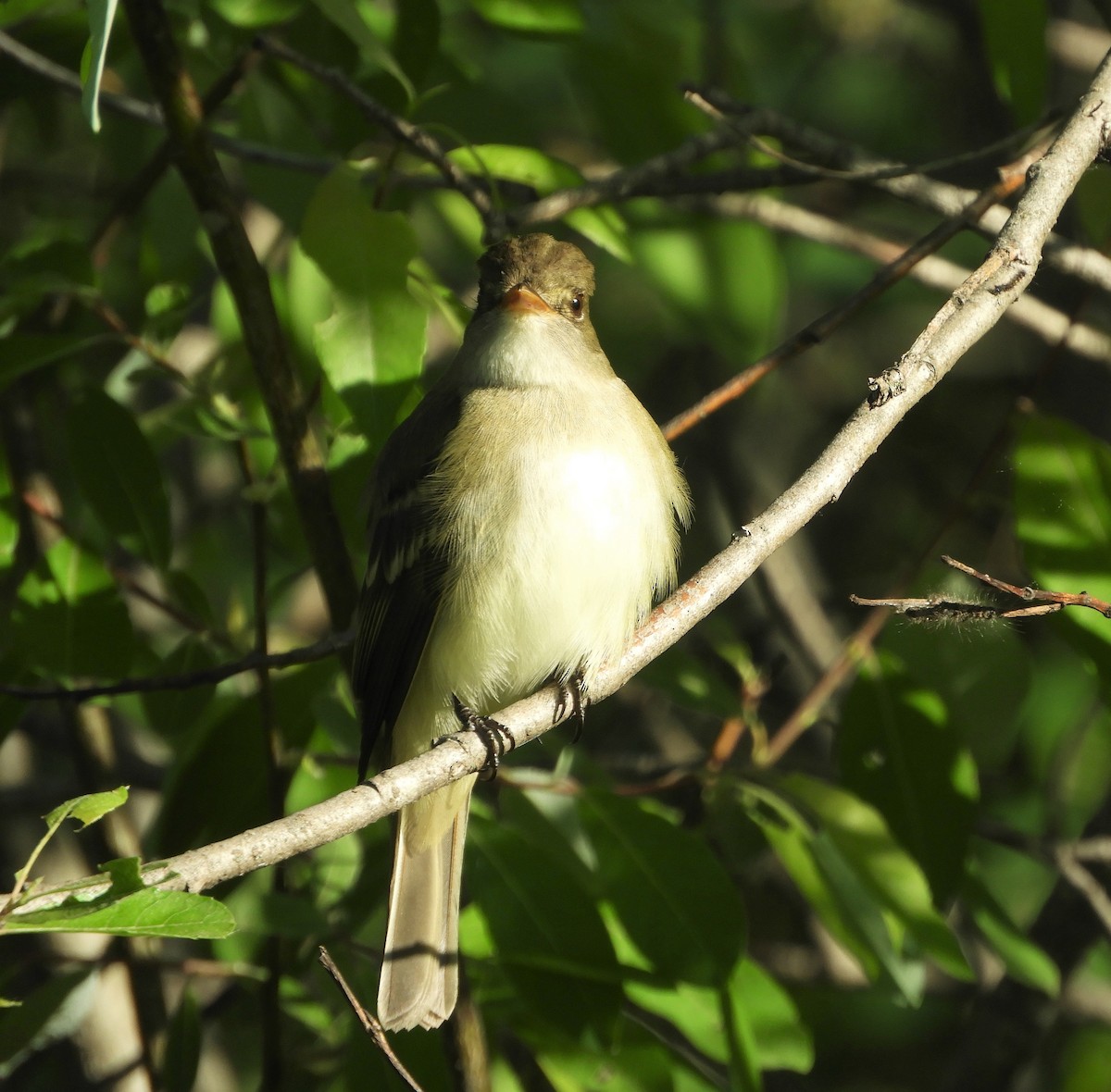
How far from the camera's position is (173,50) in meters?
2.97

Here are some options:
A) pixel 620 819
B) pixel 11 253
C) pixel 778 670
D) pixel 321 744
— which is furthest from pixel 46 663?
pixel 778 670

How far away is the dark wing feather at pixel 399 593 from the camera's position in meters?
3.20

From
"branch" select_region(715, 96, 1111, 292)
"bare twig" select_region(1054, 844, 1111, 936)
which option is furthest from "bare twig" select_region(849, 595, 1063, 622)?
"bare twig" select_region(1054, 844, 1111, 936)

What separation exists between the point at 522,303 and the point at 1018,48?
1292 millimetres

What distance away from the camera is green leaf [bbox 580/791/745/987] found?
2.91 meters

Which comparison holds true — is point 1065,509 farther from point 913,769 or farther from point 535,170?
point 535,170

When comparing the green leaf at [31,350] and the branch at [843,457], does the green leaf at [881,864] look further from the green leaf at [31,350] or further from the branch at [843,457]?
the green leaf at [31,350]

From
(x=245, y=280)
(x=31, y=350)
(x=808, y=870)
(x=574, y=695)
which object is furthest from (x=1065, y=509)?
(x=31, y=350)

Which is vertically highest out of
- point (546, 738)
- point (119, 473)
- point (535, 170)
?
point (535, 170)

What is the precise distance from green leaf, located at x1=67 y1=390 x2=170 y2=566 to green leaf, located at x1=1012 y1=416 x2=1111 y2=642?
1.91 metres

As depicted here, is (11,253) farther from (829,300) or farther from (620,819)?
(829,300)

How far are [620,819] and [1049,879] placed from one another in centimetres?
234

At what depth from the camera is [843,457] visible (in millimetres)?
2371

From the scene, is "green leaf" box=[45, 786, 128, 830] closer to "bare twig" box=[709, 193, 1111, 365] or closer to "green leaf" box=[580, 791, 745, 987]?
"green leaf" box=[580, 791, 745, 987]
